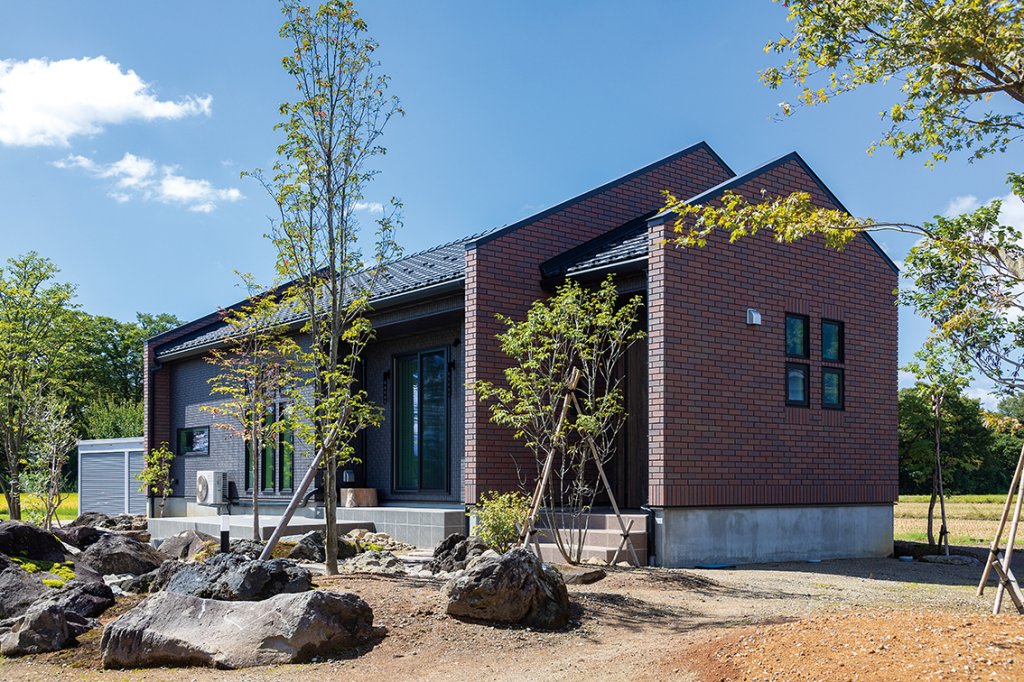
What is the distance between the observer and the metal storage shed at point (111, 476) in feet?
81.8

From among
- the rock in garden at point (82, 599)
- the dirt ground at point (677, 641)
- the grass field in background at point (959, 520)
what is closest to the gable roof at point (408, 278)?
the rock in garden at point (82, 599)

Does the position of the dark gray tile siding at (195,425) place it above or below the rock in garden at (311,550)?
above

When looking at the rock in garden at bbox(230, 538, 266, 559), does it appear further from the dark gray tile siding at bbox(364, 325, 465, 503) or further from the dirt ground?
the dark gray tile siding at bbox(364, 325, 465, 503)

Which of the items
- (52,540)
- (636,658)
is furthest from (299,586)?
(52,540)

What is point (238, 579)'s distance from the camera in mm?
8047

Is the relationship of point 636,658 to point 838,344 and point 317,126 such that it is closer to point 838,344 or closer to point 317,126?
point 317,126

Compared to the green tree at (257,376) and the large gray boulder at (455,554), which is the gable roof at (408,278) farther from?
the large gray boulder at (455,554)

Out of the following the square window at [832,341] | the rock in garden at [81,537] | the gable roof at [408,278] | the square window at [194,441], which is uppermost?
the gable roof at [408,278]

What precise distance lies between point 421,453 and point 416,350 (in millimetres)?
1702

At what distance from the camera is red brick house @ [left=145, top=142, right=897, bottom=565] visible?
12.4 meters

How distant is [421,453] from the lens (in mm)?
16531

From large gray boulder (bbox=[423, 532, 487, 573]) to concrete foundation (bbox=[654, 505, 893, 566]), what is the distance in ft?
7.21

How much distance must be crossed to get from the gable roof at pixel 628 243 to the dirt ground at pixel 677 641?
4.60 meters

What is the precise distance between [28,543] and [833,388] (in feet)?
35.4
